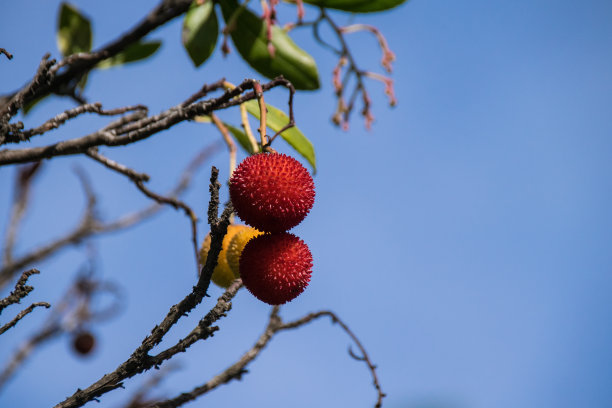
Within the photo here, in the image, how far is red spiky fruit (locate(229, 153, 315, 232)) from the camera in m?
1.29

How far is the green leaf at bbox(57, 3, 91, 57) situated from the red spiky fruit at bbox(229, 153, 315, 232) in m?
0.95

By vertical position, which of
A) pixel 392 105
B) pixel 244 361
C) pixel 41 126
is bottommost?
pixel 244 361

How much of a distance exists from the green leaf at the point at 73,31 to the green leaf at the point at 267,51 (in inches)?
20.4

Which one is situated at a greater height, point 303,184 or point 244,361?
point 303,184

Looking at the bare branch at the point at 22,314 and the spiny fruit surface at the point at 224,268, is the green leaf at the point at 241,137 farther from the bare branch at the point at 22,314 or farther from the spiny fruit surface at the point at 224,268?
the bare branch at the point at 22,314

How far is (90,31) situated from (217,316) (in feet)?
4.14

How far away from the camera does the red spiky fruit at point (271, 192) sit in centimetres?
129

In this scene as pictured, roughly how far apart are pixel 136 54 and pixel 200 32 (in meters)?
0.45

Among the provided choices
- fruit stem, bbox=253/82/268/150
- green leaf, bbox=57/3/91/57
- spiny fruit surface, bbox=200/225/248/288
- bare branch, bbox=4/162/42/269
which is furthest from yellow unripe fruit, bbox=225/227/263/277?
bare branch, bbox=4/162/42/269

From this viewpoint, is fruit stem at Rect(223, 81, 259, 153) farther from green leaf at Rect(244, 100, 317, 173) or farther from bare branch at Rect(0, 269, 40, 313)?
bare branch at Rect(0, 269, 40, 313)

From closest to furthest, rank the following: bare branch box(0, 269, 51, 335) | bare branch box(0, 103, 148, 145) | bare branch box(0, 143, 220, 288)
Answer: bare branch box(0, 269, 51, 335) → bare branch box(0, 103, 148, 145) → bare branch box(0, 143, 220, 288)

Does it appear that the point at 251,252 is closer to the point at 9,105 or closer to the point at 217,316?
the point at 217,316

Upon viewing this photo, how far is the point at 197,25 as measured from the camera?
168cm

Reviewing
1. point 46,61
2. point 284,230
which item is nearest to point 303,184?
point 284,230
